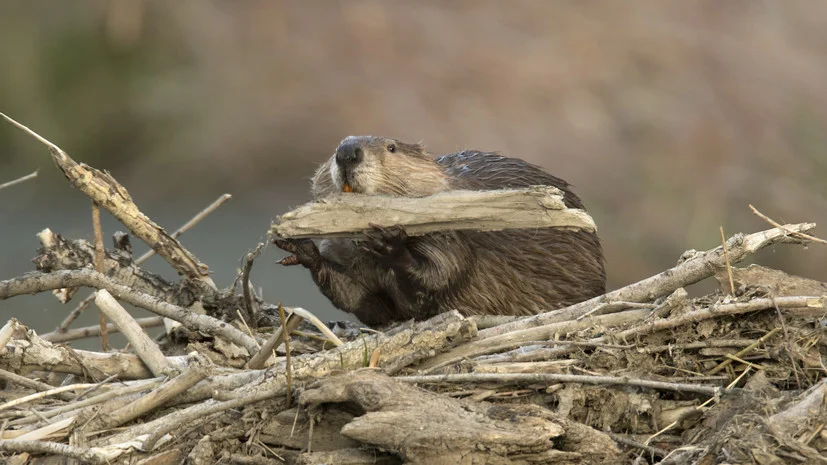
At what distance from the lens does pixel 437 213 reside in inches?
122

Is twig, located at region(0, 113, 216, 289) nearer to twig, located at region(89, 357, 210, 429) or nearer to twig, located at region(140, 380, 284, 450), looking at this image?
twig, located at region(89, 357, 210, 429)

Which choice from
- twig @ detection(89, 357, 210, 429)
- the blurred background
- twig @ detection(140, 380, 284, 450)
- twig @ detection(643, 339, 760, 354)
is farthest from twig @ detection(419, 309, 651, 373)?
the blurred background

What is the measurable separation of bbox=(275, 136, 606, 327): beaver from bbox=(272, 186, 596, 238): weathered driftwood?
5 cm

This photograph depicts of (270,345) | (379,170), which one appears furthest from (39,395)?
(379,170)

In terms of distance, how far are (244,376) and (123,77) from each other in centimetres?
354

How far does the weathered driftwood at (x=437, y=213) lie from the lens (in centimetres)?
299

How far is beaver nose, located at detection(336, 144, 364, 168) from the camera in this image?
328 cm

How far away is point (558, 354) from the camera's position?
2.84 m

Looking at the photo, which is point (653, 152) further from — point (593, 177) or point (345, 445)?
point (345, 445)

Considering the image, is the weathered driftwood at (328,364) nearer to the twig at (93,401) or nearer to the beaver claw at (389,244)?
the twig at (93,401)

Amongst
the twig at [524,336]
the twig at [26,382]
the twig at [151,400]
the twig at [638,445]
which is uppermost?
the twig at [26,382]

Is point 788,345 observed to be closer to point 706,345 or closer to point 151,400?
point 706,345

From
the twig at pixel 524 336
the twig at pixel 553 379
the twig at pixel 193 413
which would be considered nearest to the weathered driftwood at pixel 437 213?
the twig at pixel 524 336

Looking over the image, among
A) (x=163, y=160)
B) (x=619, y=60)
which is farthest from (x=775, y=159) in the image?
(x=163, y=160)
